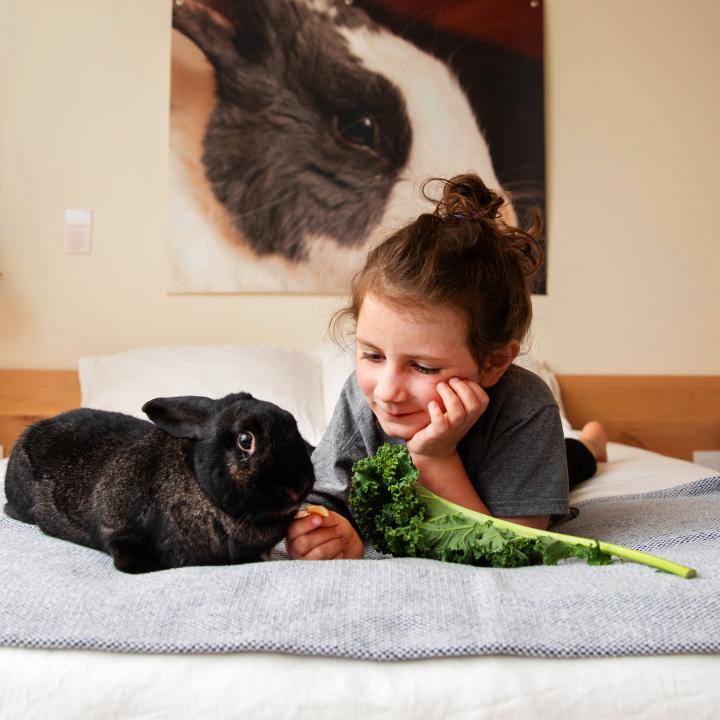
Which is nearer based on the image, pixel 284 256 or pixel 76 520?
pixel 76 520

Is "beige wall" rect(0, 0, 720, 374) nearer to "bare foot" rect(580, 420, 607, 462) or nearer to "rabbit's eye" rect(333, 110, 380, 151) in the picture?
"rabbit's eye" rect(333, 110, 380, 151)

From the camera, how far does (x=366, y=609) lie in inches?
28.8

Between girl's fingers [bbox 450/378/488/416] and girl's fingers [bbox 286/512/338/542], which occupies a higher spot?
girl's fingers [bbox 450/378/488/416]

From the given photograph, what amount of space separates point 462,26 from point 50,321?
1.95m

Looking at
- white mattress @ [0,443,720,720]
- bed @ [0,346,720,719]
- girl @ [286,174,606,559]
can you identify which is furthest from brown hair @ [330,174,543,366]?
white mattress @ [0,443,720,720]

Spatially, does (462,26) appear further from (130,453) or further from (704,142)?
(130,453)

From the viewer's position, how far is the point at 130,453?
3.20ft

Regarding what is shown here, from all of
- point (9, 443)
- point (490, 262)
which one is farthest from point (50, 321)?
point (490, 262)

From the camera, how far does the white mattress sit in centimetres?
66

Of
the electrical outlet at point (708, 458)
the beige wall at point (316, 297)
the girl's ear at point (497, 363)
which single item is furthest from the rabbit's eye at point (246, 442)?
the electrical outlet at point (708, 458)

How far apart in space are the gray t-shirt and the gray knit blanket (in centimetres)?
33

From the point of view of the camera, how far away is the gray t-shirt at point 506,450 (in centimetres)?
122

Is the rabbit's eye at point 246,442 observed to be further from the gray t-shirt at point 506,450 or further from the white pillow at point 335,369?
the white pillow at point 335,369

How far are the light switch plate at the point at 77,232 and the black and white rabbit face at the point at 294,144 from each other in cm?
33
